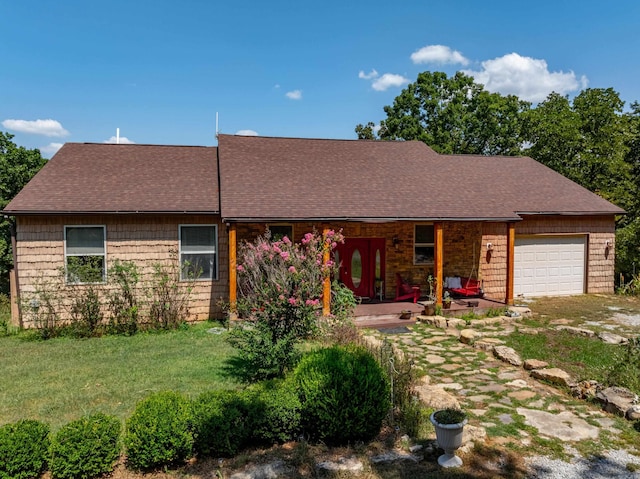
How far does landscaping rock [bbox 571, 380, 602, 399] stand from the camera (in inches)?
241

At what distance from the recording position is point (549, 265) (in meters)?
15.4

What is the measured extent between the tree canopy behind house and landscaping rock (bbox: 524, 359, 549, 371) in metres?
11.8

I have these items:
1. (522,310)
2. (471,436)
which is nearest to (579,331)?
(522,310)

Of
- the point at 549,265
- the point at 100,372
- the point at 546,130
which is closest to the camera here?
the point at 100,372

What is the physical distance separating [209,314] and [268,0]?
10.6 meters

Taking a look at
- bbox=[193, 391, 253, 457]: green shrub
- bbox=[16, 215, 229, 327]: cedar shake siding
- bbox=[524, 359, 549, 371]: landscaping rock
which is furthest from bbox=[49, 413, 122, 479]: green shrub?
bbox=[16, 215, 229, 327]: cedar shake siding

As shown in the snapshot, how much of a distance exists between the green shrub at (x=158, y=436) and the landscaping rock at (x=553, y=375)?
5635 mm

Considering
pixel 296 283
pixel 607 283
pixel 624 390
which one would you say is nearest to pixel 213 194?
pixel 296 283

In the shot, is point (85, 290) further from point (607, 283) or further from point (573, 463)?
point (607, 283)

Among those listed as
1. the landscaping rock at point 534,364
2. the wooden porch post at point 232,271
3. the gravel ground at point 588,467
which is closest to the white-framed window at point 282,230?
the wooden porch post at point 232,271

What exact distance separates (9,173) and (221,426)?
65.0 ft

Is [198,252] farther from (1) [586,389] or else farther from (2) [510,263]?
(1) [586,389]

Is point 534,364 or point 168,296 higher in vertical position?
point 168,296

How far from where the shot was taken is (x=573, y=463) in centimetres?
435
